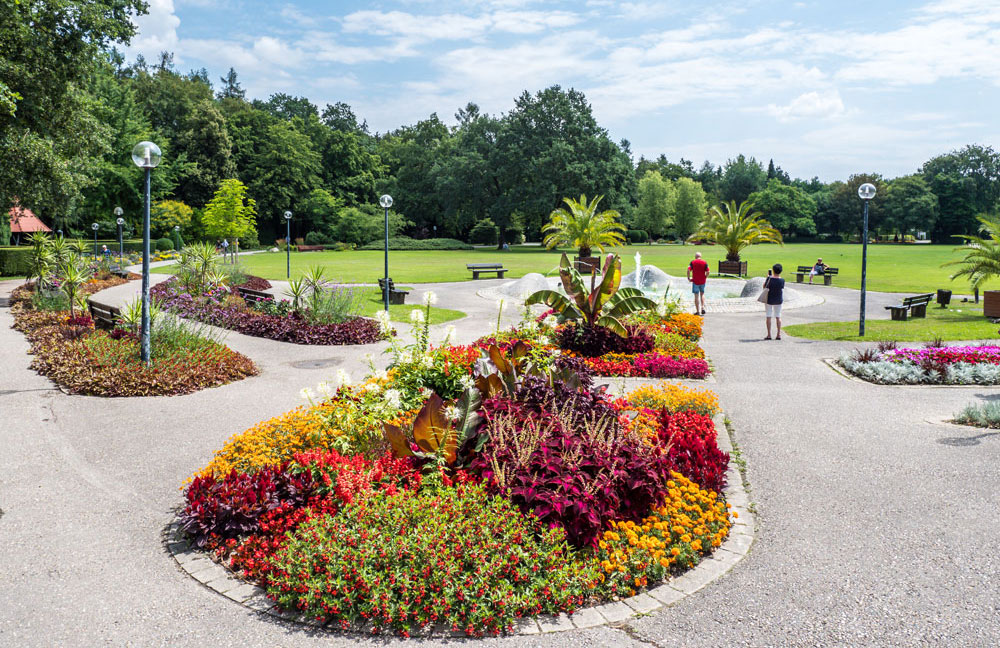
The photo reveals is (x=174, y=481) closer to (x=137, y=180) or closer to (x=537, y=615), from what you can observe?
(x=537, y=615)

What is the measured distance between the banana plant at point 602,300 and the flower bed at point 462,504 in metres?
5.04

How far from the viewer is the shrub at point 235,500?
474 cm

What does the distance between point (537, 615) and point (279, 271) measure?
3309cm

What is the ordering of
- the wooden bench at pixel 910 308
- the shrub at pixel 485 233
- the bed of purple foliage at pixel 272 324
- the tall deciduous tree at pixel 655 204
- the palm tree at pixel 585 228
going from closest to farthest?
the bed of purple foliage at pixel 272 324 → the wooden bench at pixel 910 308 → the palm tree at pixel 585 228 → the shrub at pixel 485 233 → the tall deciduous tree at pixel 655 204

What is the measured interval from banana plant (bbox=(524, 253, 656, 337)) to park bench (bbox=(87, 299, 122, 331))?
8070mm

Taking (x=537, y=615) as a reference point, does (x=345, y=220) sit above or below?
above

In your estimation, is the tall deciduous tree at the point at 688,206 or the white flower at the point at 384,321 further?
the tall deciduous tree at the point at 688,206

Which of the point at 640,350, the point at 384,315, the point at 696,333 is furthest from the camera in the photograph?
the point at 696,333

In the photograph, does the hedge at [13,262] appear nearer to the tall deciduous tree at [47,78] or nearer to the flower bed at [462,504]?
the tall deciduous tree at [47,78]

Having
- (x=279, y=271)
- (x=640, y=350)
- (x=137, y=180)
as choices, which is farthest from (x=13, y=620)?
(x=137, y=180)

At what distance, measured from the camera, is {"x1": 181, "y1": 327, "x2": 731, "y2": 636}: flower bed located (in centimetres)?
395

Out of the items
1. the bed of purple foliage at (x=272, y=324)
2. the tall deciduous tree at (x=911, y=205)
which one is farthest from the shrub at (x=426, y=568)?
the tall deciduous tree at (x=911, y=205)

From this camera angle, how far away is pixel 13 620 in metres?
3.85

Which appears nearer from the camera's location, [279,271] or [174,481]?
[174,481]
